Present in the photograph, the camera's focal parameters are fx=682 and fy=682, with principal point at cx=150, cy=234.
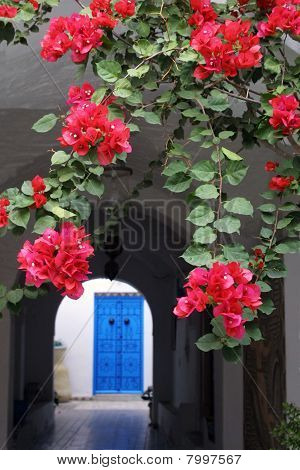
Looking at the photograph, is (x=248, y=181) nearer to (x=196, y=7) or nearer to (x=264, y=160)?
(x=264, y=160)

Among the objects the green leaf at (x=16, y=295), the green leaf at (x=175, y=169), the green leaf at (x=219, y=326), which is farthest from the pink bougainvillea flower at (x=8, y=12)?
the green leaf at (x=219, y=326)

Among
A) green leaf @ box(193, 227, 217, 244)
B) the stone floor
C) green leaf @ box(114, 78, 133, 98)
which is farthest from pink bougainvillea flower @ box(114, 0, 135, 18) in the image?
the stone floor

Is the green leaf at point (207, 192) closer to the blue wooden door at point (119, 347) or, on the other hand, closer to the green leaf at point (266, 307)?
the green leaf at point (266, 307)

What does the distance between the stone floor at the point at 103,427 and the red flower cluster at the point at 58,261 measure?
747 cm

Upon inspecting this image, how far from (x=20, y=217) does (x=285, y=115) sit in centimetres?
84

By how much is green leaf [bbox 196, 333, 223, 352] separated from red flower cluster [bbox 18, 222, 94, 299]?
0.36m

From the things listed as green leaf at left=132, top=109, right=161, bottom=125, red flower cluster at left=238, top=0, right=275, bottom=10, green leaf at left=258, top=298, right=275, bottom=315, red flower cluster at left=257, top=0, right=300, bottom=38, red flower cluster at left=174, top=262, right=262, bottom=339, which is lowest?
green leaf at left=258, top=298, right=275, bottom=315

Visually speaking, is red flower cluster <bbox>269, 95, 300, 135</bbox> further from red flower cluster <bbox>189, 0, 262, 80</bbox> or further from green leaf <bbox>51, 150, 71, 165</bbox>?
green leaf <bbox>51, 150, 71, 165</bbox>

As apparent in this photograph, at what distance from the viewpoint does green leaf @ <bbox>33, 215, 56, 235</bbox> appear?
1.99 m

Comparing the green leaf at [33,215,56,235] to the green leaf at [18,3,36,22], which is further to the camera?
the green leaf at [18,3,36,22]

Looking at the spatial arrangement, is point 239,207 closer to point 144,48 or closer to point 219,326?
point 219,326

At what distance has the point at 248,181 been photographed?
422 cm

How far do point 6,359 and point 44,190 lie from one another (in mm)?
4152

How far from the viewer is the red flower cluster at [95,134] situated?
1895 millimetres
